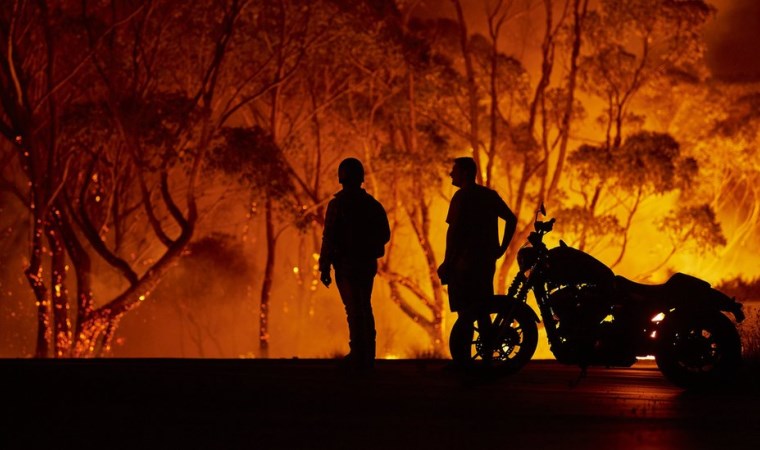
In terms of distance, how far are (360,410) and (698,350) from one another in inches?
101

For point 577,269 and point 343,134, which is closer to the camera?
point 577,269

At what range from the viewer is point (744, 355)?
1069 centimetres

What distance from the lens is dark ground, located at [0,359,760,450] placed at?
5.86m

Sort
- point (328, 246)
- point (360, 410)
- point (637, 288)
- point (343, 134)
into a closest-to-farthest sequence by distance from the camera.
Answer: point (360, 410), point (637, 288), point (328, 246), point (343, 134)

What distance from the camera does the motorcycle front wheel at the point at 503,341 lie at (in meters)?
8.70

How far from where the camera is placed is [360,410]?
718 centimetres

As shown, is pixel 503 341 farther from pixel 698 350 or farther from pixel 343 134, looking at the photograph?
pixel 343 134

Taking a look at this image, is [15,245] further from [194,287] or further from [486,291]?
[486,291]

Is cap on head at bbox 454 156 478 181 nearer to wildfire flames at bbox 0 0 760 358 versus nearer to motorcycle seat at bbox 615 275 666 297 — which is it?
motorcycle seat at bbox 615 275 666 297

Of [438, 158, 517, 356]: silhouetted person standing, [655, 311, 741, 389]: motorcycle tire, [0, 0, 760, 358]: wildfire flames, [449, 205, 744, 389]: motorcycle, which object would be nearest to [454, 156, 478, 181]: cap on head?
[438, 158, 517, 356]: silhouetted person standing

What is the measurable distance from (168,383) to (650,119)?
28.9 metres

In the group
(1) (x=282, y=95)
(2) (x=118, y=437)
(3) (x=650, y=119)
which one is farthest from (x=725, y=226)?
(2) (x=118, y=437)

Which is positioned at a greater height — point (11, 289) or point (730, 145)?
point (730, 145)

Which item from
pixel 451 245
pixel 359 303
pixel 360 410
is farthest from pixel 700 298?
pixel 359 303
